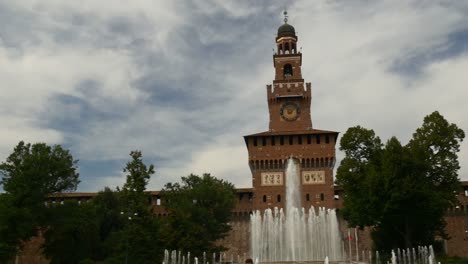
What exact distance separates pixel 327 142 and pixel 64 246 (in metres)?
27.6

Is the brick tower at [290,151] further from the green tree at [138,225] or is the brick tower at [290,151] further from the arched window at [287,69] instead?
the green tree at [138,225]

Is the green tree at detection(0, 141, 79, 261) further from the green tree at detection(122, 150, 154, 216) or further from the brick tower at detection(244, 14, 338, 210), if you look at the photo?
the brick tower at detection(244, 14, 338, 210)

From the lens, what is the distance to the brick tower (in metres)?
52.9

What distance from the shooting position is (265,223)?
47906 millimetres

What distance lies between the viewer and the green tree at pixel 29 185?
38.0m

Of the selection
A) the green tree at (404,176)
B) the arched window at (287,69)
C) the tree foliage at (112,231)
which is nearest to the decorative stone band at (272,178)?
the arched window at (287,69)

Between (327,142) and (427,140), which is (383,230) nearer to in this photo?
(427,140)

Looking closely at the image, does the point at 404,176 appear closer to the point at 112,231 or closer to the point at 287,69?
the point at 287,69

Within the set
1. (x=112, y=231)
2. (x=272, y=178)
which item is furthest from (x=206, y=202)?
(x=112, y=231)

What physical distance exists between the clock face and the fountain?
38.3 ft

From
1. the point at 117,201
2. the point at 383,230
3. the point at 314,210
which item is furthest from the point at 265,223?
the point at 117,201

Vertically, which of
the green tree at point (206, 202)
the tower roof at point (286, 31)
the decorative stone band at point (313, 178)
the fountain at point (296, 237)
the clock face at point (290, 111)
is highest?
the tower roof at point (286, 31)

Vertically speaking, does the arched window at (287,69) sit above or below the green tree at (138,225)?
above

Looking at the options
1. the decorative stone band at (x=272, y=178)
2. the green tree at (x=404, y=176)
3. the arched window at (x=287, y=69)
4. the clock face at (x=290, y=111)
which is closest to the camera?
the green tree at (x=404, y=176)
